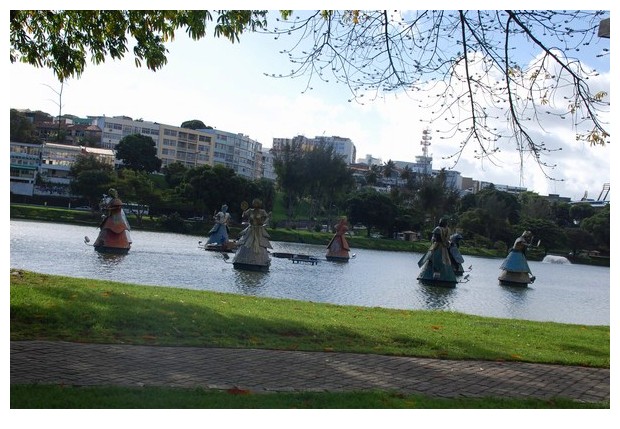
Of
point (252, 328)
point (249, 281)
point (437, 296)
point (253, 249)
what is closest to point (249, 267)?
point (253, 249)

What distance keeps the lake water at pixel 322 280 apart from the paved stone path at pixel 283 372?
9.38 metres

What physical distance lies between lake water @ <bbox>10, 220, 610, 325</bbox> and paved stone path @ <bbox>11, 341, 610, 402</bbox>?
9384 mm

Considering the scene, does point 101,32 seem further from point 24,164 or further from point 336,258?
point 336,258

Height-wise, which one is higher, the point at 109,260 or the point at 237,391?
the point at 237,391

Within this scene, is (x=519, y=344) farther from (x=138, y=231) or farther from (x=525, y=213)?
(x=138, y=231)

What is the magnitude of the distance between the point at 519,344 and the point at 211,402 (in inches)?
225

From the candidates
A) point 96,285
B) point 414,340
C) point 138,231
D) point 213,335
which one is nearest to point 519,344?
point 414,340

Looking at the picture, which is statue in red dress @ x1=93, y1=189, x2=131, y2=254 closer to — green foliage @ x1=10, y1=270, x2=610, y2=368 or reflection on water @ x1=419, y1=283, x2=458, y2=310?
reflection on water @ x1=419, y1=283, x2=458, y2=310

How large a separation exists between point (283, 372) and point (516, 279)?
2257cm

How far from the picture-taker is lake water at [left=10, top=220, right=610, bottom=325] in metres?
18.1

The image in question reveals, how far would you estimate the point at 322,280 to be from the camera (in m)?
22.9

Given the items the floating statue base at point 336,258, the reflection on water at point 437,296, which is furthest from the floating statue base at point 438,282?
the floating statue base at point 336,258

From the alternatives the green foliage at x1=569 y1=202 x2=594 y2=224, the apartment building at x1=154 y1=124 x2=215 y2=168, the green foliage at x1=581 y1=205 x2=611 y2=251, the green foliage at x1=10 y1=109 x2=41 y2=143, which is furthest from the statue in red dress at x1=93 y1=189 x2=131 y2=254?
the green foliage at x1=581 y1=205 x2=611 y2=251

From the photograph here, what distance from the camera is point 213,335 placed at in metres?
8.23
